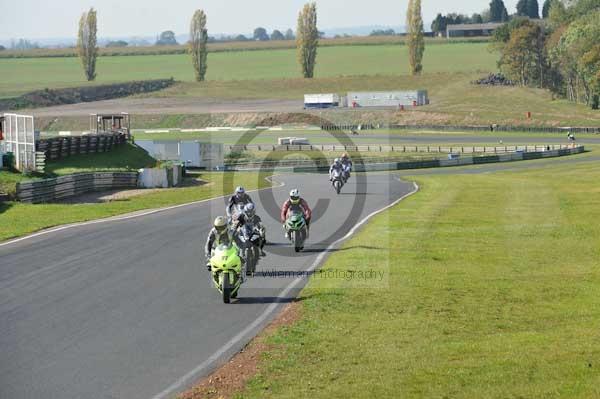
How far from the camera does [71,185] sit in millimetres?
41531

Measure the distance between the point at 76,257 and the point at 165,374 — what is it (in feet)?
37.3

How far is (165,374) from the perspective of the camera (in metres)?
12.8

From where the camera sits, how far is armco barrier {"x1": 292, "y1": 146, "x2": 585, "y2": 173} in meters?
64.1

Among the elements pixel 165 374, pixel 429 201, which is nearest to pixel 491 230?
pixel 429 201

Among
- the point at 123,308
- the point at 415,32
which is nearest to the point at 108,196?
the point at 123,308

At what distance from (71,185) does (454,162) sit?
3400 centimetres

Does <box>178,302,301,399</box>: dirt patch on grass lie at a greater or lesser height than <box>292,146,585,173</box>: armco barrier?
lesser

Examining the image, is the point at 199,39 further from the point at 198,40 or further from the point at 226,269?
the point at 226,269

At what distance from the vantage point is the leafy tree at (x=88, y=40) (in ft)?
500

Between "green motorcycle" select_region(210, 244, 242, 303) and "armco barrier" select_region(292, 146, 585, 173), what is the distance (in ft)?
151

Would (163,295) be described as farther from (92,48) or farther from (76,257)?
(92,48)

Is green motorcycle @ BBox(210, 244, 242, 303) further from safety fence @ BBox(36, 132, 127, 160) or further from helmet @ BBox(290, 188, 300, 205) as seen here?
safety fence @ BBox(36, 132, 127, 160)

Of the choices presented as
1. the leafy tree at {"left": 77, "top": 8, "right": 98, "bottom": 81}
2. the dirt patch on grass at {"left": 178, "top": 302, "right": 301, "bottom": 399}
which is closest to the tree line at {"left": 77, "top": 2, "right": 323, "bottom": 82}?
the leafy tree at {"left": 77, "top": 8, "right": 98, "bottom": 81}

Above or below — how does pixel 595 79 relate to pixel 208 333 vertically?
above
